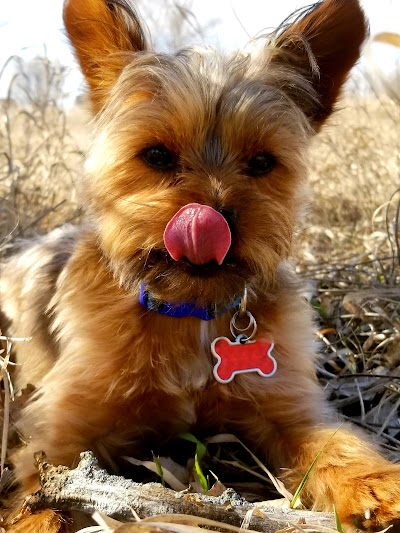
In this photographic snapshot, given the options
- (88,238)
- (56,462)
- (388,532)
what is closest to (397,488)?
(388,532)

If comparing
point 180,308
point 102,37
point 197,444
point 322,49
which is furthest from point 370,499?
point 102,37

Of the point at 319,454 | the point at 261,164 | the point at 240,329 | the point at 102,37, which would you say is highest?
the point at 102,37

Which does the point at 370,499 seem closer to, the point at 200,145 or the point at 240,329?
the point at 240,329

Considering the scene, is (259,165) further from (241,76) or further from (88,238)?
(88,238)

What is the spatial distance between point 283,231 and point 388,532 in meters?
1.39

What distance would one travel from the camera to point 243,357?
3.23m

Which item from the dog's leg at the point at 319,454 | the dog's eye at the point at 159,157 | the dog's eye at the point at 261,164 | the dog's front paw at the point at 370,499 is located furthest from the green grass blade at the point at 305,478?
the dog's eye at the point at 159,157

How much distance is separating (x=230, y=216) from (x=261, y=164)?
1.86 feet

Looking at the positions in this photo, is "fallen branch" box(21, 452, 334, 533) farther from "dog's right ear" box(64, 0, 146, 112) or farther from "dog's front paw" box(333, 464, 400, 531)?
"dog's right ear" box(64, 0, 146, 112)

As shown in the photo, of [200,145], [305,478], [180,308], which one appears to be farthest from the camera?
[180,308]

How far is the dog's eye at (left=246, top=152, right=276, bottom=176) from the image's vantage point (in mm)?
3119

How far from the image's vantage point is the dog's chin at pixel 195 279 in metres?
2.81

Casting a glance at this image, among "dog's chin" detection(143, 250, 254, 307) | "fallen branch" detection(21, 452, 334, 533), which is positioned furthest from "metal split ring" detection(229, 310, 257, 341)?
"fallen branch" detection(21, 452, 334, 533)

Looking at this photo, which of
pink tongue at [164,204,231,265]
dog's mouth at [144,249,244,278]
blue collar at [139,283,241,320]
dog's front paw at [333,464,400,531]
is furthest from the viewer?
blue collar at [139,283,241,320]
